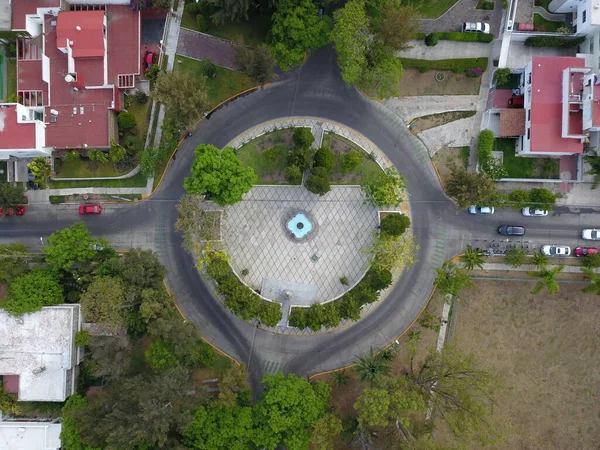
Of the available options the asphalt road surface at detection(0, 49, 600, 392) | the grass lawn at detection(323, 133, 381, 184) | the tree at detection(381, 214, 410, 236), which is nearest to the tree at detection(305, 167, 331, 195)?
the grass lawn at detection(323, 133, 381, 184)

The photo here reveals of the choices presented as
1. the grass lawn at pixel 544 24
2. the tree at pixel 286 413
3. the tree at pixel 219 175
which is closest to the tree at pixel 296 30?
the tree at pixel 219 175

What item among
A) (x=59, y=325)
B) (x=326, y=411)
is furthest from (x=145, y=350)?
(x=326, y=411)

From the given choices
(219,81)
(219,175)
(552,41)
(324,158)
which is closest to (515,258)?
(324,158)

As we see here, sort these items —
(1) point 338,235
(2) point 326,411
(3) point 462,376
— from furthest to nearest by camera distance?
(1) point 338,235, (2) point 326,411, (3) point 462,376

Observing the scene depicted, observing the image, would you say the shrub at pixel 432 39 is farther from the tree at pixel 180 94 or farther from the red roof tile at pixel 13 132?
the red roof tile at pixel 13 132

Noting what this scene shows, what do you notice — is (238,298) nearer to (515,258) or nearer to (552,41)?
(515,258)

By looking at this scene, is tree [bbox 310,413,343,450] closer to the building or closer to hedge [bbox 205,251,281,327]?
hedge [bbox 205,251,281,327]

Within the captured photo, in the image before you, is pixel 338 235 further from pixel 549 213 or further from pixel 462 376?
pixel 549 213
